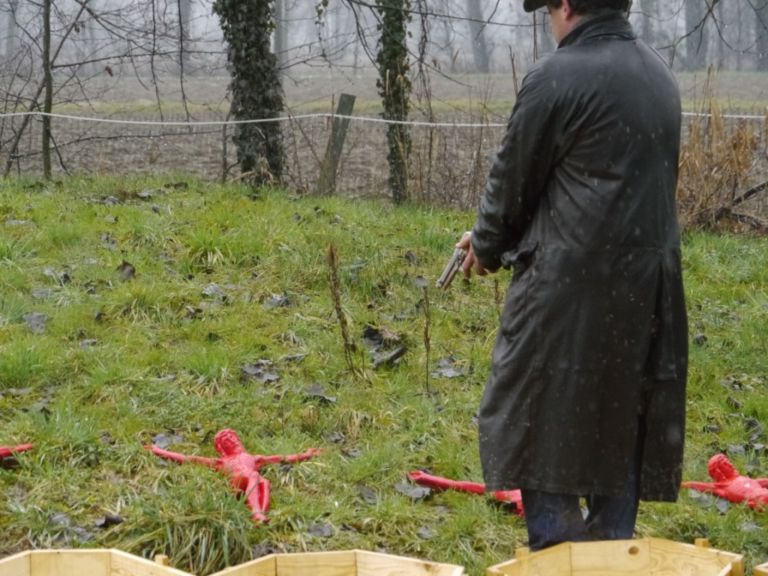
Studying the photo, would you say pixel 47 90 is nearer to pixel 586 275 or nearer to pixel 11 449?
pixel 11 449

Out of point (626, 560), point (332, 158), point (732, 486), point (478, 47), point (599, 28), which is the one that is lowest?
point (732, 486)

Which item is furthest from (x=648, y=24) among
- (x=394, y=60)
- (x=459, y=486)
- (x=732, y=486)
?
(x=459, y=486)

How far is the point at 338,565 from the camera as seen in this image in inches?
143

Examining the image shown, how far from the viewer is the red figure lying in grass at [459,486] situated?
5.38 m

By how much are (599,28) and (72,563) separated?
91.4 inches

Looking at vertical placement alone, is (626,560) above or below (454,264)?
below

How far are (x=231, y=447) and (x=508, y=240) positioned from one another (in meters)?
2.23

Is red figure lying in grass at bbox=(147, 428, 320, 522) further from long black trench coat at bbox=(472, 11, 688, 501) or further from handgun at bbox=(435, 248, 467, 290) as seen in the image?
long black trench coat at bbox=(472, 11, 688, 501)

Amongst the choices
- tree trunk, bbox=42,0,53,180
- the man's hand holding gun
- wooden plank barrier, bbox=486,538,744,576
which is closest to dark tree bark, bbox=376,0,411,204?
tree trunk, bbox=42,0,53,180

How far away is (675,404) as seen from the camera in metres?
3.83

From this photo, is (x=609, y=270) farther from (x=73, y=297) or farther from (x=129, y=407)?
(x=73, y=297)

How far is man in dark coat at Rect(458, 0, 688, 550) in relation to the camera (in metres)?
3.62

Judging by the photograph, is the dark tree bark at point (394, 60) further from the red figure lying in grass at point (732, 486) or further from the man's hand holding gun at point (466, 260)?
the man's hand holding gun at point (466, 260)

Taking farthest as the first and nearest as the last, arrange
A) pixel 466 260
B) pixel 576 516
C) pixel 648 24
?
pixel 648 24, pixel 466 260, pixel 576 516
